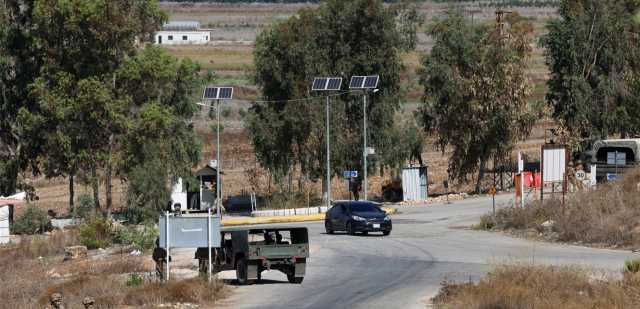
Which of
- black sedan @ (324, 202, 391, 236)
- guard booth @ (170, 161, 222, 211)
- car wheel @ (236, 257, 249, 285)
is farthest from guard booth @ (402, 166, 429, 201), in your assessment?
car wheel @ (236, 257, 249, 285)

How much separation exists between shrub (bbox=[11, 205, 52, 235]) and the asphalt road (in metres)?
15.1

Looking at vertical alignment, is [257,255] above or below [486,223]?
above

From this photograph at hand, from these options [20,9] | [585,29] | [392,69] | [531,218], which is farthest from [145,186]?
[585,29]

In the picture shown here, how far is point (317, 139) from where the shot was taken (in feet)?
246

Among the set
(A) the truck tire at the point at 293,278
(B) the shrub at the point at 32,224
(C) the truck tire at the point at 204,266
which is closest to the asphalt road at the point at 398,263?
(A) the truck tire at the point at 293,278

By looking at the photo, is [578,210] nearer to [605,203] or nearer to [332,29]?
[605,203]

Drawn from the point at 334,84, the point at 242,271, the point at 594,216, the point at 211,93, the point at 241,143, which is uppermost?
the point at 334,84

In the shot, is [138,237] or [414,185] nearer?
[138,237]

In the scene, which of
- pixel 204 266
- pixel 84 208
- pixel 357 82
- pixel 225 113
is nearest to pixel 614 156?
pixel 357 82

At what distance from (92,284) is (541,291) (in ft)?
38.6

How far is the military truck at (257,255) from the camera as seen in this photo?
98.2ft

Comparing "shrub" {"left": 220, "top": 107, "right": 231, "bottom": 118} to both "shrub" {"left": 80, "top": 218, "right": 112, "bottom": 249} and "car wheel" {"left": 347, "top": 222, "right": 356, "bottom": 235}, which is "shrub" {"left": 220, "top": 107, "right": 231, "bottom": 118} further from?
"car wheel" {"left": 347, "top": 222, "right": 356, "bottom": 235}

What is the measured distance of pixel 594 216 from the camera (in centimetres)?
4409

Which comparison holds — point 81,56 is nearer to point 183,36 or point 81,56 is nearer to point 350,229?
point 350,229
